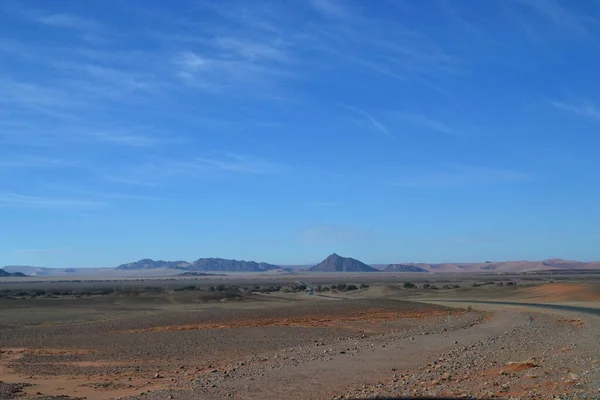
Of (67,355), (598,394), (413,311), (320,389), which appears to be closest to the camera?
(598,394)

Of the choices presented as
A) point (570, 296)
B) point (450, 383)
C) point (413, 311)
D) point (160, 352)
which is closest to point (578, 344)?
point (450, 383)

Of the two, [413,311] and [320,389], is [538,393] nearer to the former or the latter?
[320,389]

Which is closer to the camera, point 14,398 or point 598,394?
point 598,394

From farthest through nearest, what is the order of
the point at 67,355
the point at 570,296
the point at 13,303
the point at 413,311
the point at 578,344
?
the point at 570,296 < the point at 13,303 < the point at 413,311 < the point at 67,355 < the point at 578,344

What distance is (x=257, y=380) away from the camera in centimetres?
1816

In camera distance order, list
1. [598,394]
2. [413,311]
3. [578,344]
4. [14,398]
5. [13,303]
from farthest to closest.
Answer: [13,303]
[413,311]
[578,344]
[14,398]
[598,394]

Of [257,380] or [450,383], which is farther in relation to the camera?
[257,380]

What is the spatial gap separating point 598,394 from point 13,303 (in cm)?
5844

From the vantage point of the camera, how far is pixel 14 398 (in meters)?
17.6

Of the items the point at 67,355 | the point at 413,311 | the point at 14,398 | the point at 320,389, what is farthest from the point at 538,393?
the point at 413,311

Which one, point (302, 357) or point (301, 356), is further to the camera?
point (301, 356)

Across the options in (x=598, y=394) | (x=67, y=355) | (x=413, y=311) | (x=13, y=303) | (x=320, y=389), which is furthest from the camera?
(x=13, y=303)

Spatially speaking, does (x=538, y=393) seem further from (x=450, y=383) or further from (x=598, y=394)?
(x=450, y=383)

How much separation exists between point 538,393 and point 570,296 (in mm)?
58837
